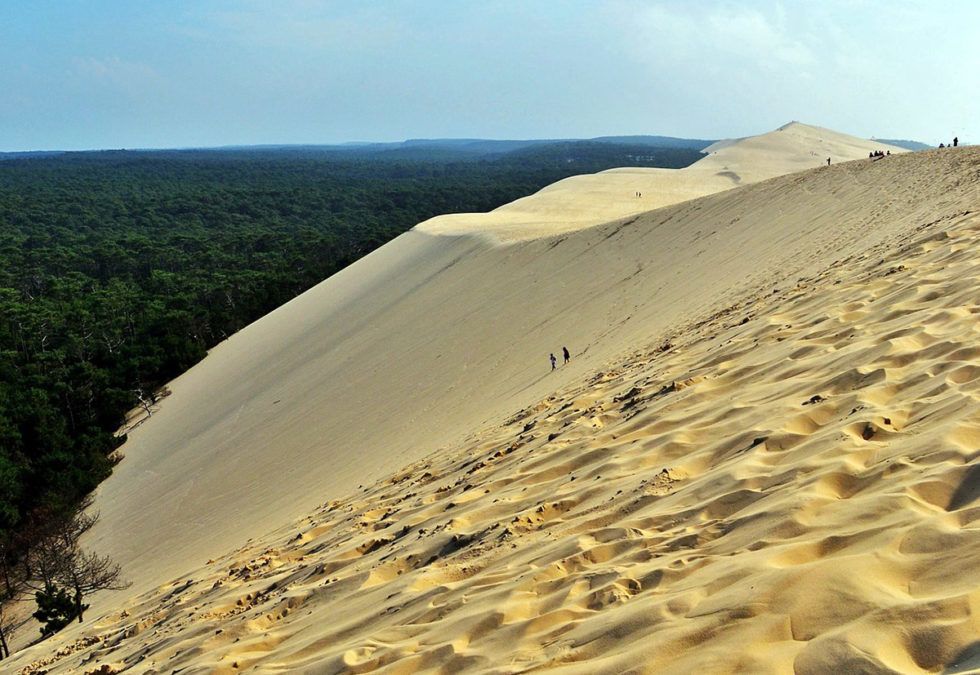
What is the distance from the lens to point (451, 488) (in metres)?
5.83

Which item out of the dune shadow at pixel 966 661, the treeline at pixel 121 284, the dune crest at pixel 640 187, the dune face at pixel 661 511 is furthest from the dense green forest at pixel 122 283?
the dune shadow at pixel 966 661

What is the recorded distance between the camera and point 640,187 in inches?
2400

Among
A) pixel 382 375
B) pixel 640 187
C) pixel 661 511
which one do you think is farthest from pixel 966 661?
pixel 640 187

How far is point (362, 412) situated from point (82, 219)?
3074 inches

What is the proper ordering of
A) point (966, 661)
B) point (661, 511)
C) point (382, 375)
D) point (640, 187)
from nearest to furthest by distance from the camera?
point (966, 661) → point (661, 511) → point (382, 375) → point (640, 187)

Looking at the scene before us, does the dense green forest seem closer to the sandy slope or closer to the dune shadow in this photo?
the sandy slope

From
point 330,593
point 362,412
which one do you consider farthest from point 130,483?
point 330,593

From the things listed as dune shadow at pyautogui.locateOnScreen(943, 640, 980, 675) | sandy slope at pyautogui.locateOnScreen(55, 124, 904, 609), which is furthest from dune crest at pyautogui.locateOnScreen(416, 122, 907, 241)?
dune shadow at pyautogui.locateOnScreen(943, 640, 980, 675)

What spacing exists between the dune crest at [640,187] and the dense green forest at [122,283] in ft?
31.5

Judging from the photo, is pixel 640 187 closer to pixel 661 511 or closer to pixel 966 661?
pixel 661 511

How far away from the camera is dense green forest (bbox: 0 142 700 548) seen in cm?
2039

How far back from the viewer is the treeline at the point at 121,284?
20.2 metres

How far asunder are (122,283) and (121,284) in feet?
3.82

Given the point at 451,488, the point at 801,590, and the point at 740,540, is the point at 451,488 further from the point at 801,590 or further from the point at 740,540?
the point at 801,590
